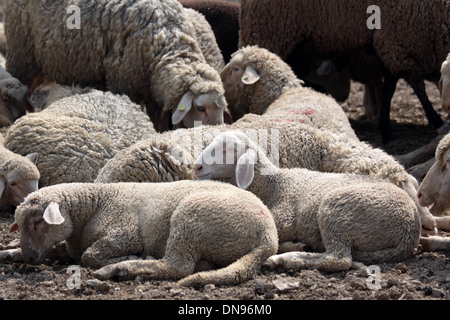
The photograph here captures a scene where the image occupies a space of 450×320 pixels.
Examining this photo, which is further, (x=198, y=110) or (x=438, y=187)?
(x=198, y=110)

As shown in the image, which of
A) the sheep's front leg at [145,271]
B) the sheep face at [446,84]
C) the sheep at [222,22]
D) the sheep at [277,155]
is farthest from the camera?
the sheep at [222,22]

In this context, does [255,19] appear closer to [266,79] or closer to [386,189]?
[266,79]

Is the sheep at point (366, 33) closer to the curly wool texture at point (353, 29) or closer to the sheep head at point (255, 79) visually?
the curly wool texture at point (353, 29)

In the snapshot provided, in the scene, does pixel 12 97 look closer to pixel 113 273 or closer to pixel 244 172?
pixel 244 172

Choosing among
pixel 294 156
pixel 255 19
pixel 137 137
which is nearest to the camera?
pixel 294 156

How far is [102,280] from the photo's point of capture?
15.7 ft

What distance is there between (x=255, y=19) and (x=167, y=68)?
73.0 inches

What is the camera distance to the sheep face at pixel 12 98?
7926mm

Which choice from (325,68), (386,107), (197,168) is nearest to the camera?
(197,168)

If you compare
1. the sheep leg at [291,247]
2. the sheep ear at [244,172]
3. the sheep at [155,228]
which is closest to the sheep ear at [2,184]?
the sheep at [155,228]

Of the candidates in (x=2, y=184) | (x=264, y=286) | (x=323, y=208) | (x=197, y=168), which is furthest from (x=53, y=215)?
(x=323, y=208)

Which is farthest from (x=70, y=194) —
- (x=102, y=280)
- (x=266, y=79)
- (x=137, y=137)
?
(x=266, y=79)

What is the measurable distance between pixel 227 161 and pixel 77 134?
65.0 inches

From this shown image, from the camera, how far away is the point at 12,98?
26.1ft
